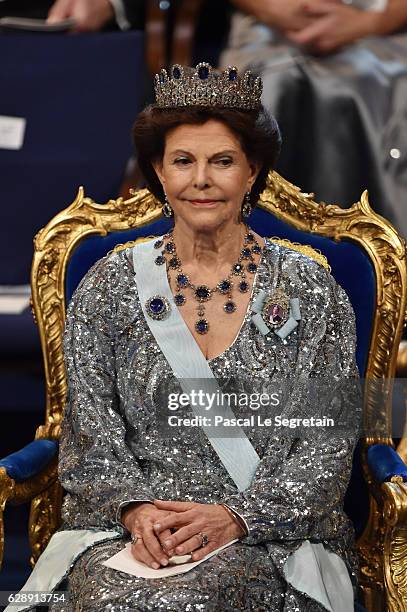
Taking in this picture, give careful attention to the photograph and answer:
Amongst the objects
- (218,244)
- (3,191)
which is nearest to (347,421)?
(218,244)

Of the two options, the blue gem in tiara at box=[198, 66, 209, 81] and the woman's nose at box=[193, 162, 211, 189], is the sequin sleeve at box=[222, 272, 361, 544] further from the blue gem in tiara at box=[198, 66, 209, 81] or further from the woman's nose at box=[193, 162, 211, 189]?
the blue gem in tiara at box=[198, 66, 209, 81]

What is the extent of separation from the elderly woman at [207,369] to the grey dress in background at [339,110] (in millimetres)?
1220

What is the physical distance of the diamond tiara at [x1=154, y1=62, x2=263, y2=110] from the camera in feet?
8.21

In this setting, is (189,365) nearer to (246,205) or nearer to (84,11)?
(246,205)

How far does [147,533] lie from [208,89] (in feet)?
3.10

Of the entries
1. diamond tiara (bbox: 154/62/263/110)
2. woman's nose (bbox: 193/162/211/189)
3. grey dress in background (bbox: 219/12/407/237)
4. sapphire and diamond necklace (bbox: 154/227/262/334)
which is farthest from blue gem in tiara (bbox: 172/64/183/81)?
grey dress in background (bbox: 219/12/407/237)

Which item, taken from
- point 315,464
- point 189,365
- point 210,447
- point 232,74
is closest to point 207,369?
point 189,365

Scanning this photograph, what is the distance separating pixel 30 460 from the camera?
2.68 metres

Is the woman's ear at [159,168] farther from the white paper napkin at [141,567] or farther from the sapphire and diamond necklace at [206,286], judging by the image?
A: the white paper napkin at [141,567]

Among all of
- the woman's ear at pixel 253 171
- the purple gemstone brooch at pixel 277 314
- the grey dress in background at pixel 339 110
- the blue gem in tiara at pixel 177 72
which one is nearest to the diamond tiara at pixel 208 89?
the blue gem in tiara at pixel 177 72

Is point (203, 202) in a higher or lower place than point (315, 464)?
higher

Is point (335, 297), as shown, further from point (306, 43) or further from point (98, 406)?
point (306, 43)

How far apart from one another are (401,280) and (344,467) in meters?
0.62

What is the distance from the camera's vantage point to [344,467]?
96.7 inches
